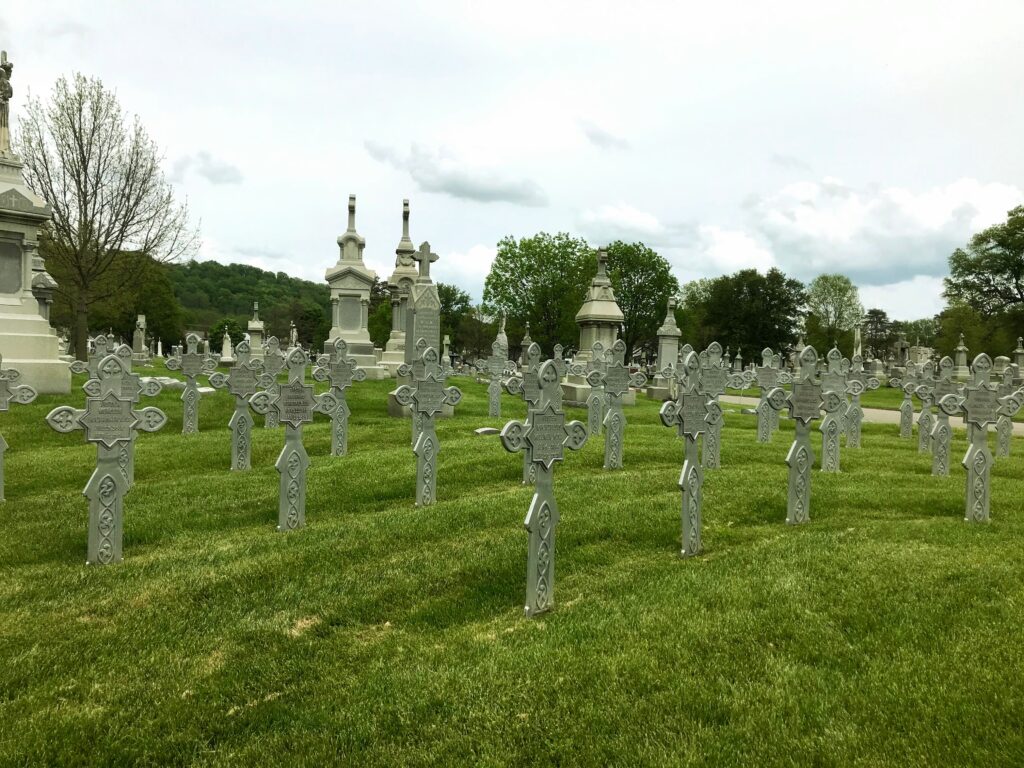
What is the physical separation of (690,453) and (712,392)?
5.64 m

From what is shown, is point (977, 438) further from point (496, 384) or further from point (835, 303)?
point (835, 303)

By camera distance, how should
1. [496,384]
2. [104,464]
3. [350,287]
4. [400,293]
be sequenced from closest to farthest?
[104,464] → [496,384] → [350,287] → [400,293]

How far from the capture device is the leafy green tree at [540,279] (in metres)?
48.0

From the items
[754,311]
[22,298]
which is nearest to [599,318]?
[22,298]

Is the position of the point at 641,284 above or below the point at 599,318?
above

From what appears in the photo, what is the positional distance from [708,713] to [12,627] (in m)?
4.34

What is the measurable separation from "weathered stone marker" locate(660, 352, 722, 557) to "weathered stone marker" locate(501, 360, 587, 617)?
1.26 m

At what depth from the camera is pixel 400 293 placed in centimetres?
2848

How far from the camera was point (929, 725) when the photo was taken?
3.09 m

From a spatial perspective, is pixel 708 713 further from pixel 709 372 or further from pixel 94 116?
pixel 94 116

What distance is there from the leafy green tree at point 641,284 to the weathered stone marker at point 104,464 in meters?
46.3

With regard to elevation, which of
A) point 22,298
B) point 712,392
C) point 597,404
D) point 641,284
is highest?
point 641,284

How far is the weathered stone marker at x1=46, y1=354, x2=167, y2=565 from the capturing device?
547cm

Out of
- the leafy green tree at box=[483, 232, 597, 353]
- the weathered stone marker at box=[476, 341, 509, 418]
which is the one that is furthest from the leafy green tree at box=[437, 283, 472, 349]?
the weathered stone marker at box=[476, 341, 509, 418]
